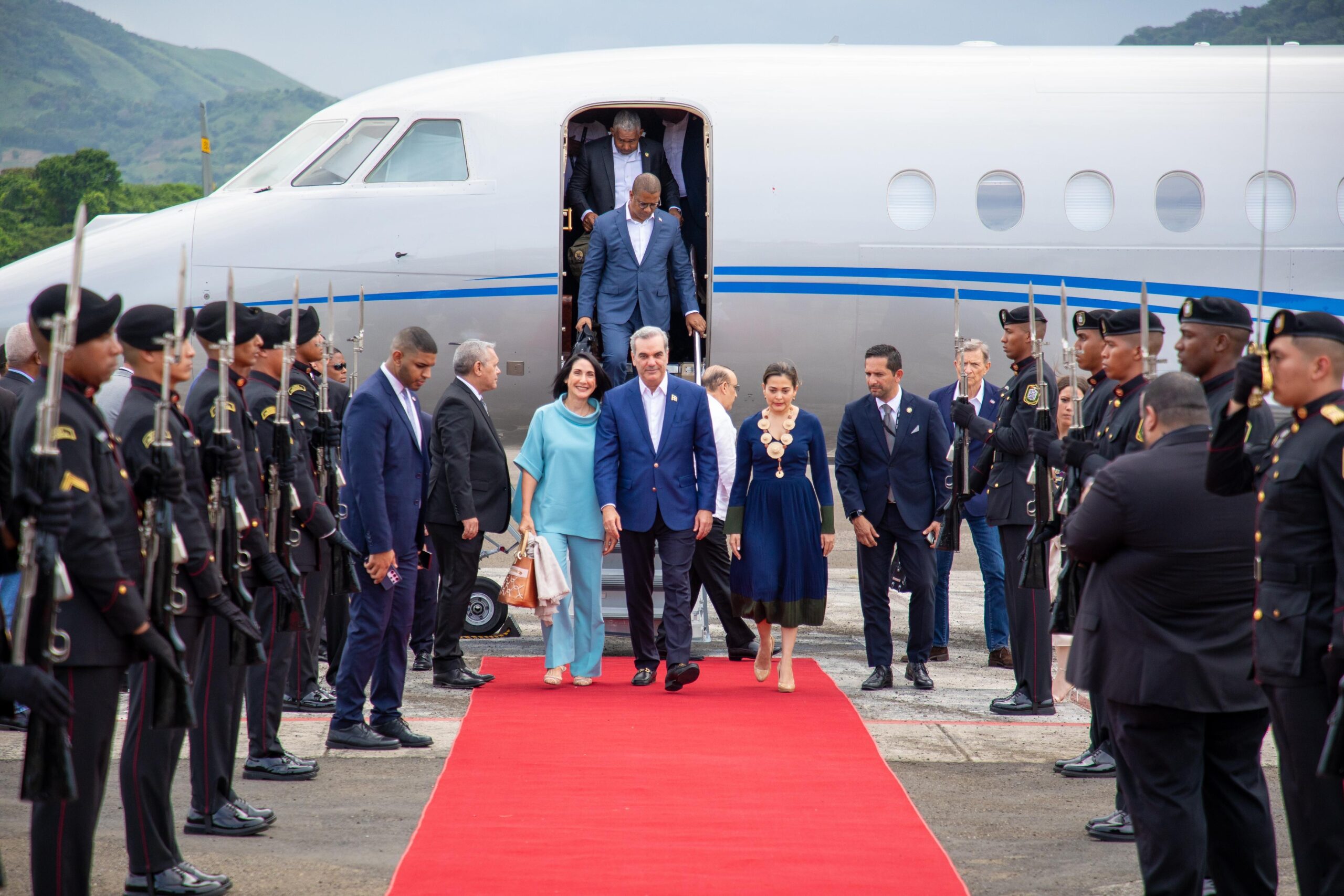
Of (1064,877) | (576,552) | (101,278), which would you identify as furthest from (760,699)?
(101,278)

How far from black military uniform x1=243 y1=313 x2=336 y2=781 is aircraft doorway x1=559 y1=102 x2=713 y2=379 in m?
3.48

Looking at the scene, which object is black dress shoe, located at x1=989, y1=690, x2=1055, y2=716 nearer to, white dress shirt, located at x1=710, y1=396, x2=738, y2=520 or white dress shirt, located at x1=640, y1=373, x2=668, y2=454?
white dress shirt, located at x1=710, y1=396, x2=738, y2=520

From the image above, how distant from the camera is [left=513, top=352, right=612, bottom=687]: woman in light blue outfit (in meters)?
7.04

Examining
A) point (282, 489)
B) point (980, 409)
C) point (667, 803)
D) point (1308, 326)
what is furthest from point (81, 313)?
point (980, 409)

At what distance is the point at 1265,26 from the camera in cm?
4481

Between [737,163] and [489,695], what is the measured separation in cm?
384

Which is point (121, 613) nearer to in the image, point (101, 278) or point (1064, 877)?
point (1064, 877)

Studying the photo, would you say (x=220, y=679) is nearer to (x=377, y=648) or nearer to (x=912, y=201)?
(x=377, y=648)

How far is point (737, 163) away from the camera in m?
8.73

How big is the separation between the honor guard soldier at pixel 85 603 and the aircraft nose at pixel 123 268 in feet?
16.2

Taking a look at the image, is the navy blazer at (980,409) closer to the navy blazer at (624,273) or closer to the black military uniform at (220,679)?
the navy blazer at (624,273)

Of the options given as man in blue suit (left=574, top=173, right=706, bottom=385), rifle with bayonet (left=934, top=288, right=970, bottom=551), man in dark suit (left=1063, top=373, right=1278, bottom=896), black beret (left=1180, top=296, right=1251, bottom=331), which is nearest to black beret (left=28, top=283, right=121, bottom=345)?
man in dark suit (left=1063, top=373, right=1278, bottom=896)

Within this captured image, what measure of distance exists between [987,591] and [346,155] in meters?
4.91

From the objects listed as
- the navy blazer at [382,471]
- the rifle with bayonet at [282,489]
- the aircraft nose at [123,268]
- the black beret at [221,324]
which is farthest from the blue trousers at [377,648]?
the aircraft nose at [123,268]
